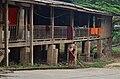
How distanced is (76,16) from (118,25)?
10.6 m

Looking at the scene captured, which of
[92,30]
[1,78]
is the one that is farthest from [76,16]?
[1,78]

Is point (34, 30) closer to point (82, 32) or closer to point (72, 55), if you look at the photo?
point (72, 55)

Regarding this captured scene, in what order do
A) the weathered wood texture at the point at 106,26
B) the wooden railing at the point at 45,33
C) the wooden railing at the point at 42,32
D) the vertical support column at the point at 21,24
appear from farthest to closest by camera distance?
1. the weathered wood texture at the point at 106,26
2. the wooden railing at the point at 42,32
3. the vertical support column at the point at 21,24
4. the wooden railing at the point at 45,33

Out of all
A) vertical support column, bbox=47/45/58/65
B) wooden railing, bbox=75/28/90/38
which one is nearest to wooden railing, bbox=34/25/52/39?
vertical support column, bbox=47/45/58/65

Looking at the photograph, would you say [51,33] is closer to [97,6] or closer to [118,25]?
[97,6]

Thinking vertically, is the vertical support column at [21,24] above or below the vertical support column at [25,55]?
above

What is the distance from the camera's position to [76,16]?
2959 cm

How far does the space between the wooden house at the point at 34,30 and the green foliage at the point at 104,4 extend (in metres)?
2.50

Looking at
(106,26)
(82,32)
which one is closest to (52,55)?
(82,32)

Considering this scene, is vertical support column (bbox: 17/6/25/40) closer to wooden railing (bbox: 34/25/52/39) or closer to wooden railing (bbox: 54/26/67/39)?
wooden railing (bbox: 34/25/52/39)

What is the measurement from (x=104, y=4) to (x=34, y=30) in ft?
50.6

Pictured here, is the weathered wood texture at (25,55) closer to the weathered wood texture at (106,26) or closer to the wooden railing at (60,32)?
the wooden railing at (60,32)

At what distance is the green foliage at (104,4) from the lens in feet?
105

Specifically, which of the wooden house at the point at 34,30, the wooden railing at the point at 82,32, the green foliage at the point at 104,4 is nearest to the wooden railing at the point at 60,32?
the wooden house at the point at 34,30
